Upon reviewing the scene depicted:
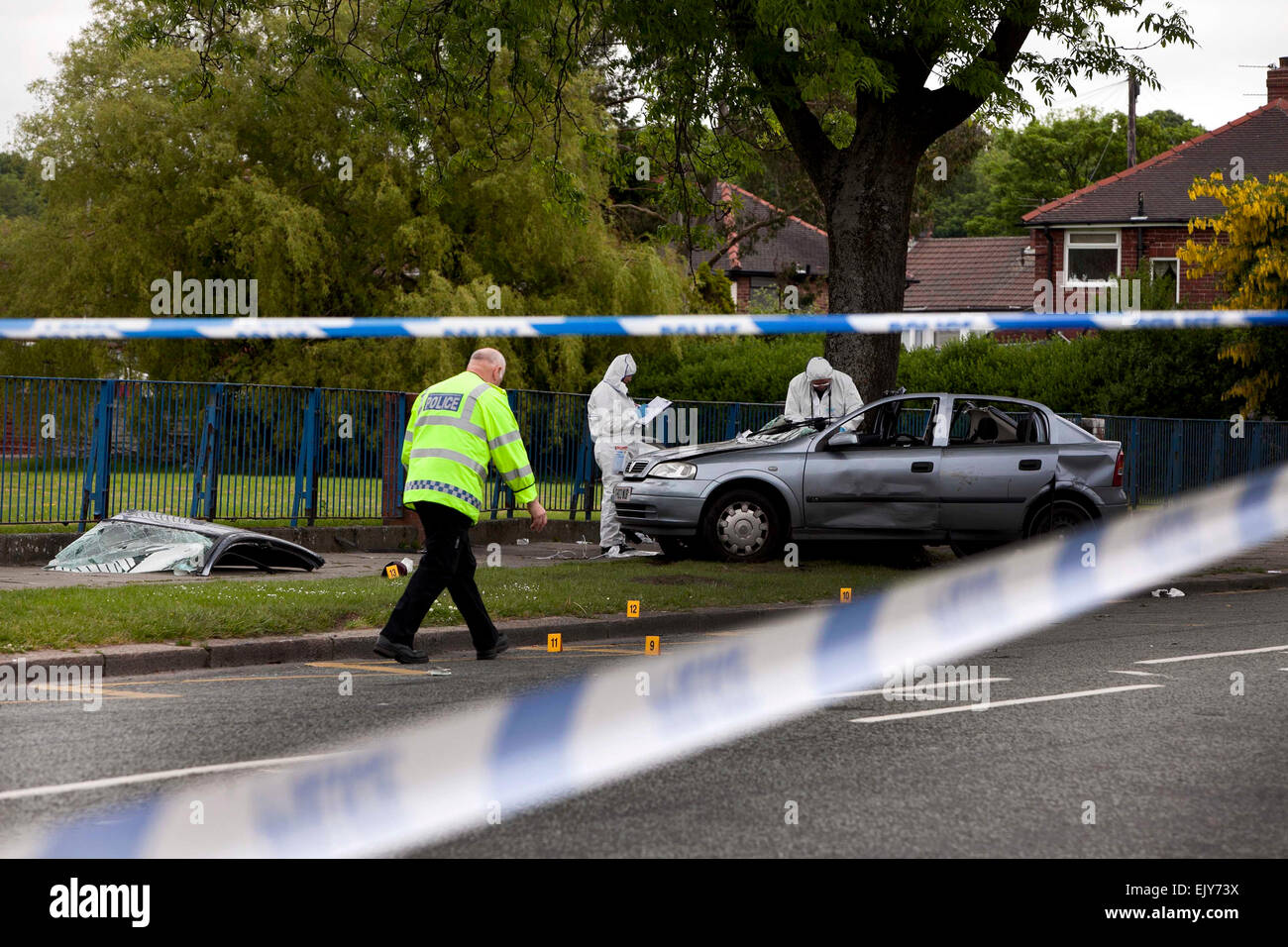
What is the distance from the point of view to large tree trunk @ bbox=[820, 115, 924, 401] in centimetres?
1457

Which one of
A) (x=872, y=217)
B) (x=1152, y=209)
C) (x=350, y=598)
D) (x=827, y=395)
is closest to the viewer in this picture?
(x=350, y=598)

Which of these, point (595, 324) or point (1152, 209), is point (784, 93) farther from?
point (1152, 209)

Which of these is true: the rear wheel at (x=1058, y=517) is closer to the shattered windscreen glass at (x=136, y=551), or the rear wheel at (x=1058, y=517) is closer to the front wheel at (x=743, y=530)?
the front wheel at (x=743, y=530)

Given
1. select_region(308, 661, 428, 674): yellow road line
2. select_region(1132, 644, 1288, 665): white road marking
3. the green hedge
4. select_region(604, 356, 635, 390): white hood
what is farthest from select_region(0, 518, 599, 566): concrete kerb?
the green hedge

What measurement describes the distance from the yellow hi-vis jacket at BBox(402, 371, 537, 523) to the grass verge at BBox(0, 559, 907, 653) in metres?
1.84

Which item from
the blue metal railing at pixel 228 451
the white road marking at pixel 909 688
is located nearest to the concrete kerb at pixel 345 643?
the white road marking at pixel 909 688

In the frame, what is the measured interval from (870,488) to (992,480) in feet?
3.90

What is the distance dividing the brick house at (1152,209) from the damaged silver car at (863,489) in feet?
82.0

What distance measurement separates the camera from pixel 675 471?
13859mm

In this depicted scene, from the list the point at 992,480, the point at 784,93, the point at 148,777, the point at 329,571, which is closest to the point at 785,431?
the point at 992,480
